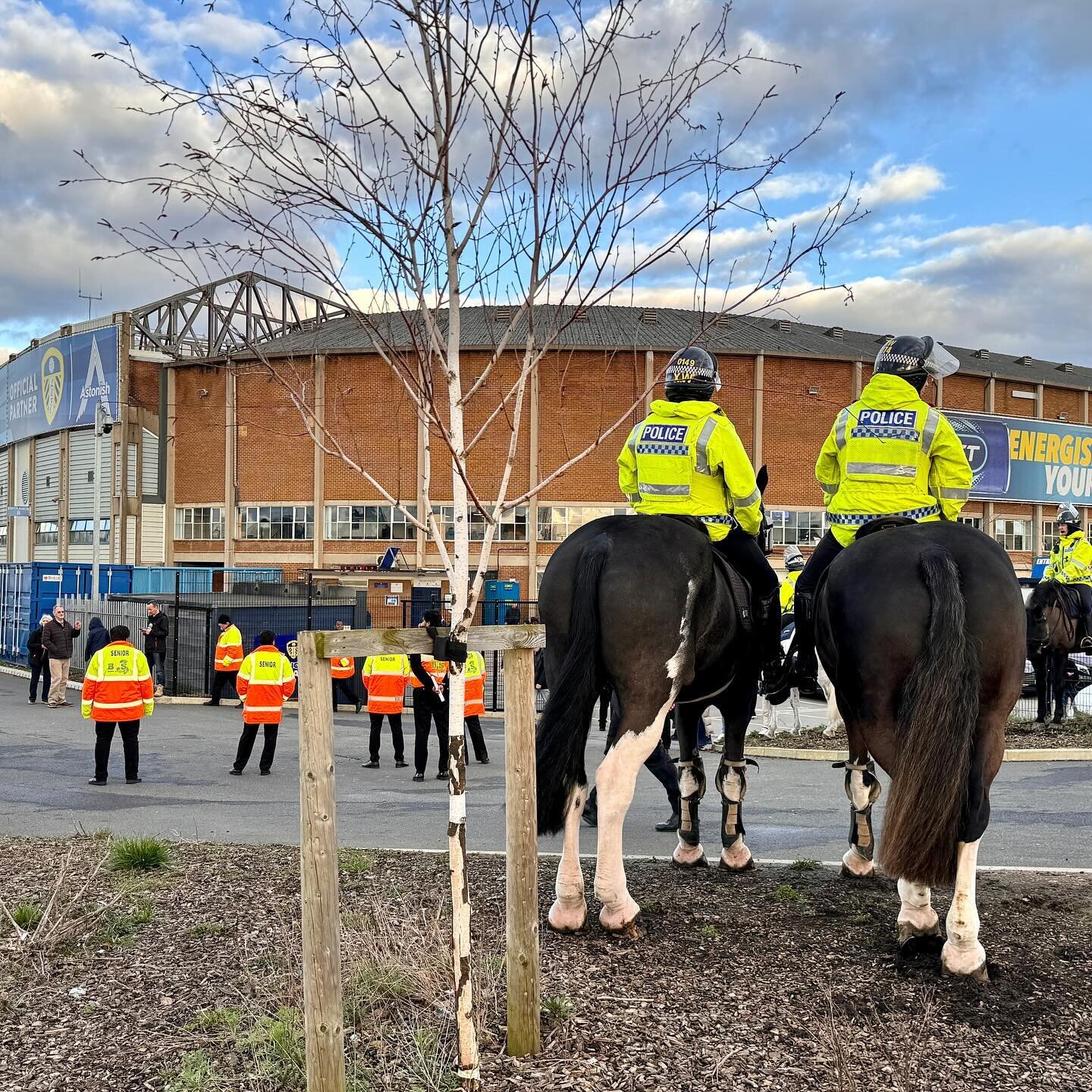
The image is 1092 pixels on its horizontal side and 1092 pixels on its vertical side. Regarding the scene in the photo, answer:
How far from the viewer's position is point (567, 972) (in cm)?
495

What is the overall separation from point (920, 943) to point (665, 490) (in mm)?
2637

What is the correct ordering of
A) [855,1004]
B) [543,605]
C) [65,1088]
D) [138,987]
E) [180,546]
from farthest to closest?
1. [180,546]
2. [543,605]
3. [138,987]
4. [855,1004]
5. [65,1088]

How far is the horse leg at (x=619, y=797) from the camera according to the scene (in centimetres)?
538

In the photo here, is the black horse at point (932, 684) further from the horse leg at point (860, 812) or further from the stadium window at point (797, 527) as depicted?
the stadium window at point (797, 527)

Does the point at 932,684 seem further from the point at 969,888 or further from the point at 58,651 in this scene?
the point at 58,651

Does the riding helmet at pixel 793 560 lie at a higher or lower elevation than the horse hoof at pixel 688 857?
higher

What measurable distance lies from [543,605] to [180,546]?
2222 inches

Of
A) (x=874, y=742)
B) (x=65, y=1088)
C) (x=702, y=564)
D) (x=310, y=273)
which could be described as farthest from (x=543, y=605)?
(x=65, y=1088)

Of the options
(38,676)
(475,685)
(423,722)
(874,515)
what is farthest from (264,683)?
(38,676)

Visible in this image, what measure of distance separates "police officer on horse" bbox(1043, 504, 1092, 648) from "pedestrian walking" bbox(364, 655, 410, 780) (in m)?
9.57

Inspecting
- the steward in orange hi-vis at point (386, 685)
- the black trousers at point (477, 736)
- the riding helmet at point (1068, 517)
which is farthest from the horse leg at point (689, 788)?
the riding helmet at point (1068, 517)

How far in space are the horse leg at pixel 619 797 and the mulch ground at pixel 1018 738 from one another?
10.5 meters

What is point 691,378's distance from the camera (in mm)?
6355

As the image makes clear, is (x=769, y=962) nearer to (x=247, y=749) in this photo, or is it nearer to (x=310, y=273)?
(x=310, y=273)
